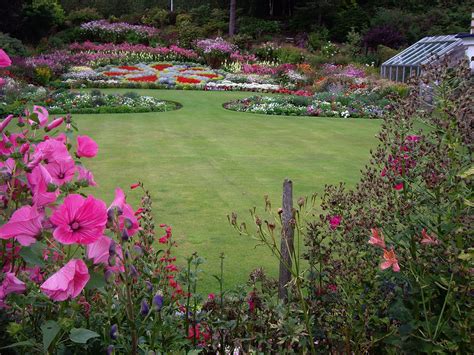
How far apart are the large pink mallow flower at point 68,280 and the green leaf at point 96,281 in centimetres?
5

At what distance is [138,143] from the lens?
31.2 feet

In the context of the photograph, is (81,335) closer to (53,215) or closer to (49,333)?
(49,333)

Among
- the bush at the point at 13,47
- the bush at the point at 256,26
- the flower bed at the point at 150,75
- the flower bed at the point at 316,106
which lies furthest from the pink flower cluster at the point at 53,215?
the bush at the point at 256,26

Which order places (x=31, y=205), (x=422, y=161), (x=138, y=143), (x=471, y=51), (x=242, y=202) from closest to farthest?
1. (x=31, y=205)
2. (x=422, y=161)
3. (x=242, y=202)
4. (x=138, y=143)
5. (x=471, y=51)

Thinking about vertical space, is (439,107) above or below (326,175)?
above

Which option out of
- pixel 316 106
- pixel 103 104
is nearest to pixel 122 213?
pixel 103 104

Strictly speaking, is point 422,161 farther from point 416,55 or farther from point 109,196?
point 416,55

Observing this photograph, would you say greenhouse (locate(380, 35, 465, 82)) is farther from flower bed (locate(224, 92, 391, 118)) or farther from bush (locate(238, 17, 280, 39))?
bush (locate(238, 17, 280, 39))

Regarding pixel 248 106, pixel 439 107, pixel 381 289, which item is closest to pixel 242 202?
pixel 381 289

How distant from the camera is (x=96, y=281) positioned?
1.38m

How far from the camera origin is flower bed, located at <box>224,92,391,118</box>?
47.1 feet

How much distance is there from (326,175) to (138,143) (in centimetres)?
352

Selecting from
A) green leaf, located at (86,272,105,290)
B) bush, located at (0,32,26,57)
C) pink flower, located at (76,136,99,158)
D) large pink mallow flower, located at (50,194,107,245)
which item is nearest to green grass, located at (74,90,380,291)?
pink flower, located at (76,136,99,158)

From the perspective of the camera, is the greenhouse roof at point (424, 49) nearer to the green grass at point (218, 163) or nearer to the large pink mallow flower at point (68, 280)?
the green grass at point (218, 163)
